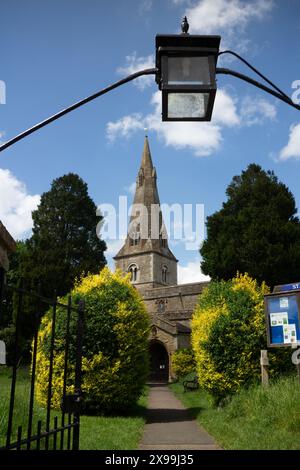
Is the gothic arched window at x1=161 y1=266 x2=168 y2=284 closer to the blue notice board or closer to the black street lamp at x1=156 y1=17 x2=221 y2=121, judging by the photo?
the blue notice board

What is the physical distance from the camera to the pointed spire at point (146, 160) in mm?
60806

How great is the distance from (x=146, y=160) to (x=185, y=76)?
59.1 m

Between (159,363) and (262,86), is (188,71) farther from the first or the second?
(159,363)

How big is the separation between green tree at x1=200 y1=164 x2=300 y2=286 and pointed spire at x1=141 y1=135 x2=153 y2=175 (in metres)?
33.0

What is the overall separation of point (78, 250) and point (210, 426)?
23.0 meters

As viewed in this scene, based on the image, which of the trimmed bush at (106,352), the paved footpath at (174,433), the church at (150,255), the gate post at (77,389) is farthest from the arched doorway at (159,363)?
the gate post at (77,389)

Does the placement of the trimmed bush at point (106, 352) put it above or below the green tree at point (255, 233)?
below

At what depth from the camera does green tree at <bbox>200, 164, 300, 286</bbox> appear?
24.2m

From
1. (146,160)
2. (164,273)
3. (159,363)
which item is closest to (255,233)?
(159,363)

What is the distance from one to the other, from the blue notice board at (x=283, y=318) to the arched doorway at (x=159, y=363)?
77.8ft

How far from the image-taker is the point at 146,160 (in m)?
61.5

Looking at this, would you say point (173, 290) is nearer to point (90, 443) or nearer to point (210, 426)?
point (210, 426)

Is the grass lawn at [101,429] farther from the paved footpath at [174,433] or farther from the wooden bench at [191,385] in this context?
the wooden bench at [191,385]
